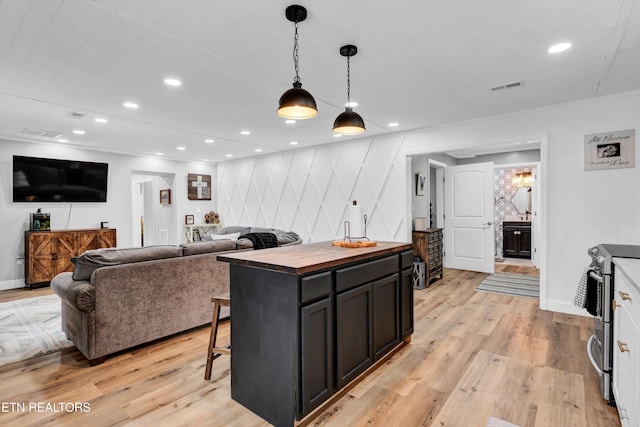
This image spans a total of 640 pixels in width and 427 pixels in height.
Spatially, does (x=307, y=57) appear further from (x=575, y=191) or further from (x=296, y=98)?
(x=575, y=191)

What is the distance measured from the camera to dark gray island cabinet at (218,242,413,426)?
184cm

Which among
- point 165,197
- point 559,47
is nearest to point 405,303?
point 559,47

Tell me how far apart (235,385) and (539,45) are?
3.27m

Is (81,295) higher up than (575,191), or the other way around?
(575,191)

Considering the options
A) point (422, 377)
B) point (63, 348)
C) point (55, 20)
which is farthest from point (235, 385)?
point (55, 20)

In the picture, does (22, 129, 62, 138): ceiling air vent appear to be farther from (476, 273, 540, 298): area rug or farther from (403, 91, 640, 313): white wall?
(476, 273, 540, 298): area rug

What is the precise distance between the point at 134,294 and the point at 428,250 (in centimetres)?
415

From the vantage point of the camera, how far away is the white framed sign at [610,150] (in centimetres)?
356

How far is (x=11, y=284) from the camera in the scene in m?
5.41

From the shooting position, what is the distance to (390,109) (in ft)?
13.3

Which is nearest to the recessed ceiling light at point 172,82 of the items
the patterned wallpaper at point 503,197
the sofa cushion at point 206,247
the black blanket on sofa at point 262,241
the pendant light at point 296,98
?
the pendant light at point 296,98

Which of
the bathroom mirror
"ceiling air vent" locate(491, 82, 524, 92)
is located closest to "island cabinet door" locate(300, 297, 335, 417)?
"ceiling air vent" locate(491, 82, 524, 92)

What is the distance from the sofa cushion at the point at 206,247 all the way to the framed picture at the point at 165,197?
5.05 meters

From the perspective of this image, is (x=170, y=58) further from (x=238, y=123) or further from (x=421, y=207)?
(x=421, y=207)
